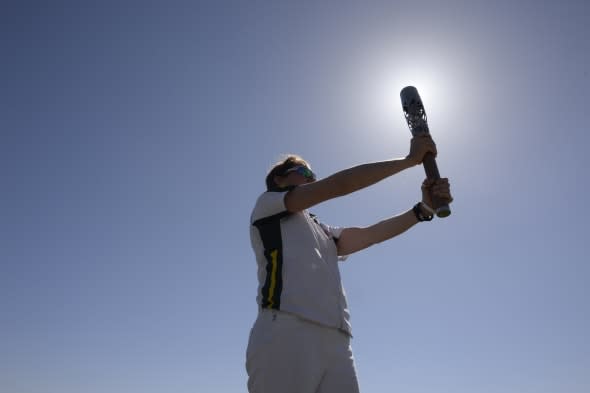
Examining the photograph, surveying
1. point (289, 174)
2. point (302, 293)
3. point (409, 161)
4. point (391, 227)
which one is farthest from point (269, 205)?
point (391, 227)

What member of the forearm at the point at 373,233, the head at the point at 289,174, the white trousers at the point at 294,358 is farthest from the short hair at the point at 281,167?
the white trousers at the point at 294,358

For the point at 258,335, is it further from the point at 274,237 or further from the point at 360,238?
the point at 360,238

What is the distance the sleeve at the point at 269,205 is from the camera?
160 inches

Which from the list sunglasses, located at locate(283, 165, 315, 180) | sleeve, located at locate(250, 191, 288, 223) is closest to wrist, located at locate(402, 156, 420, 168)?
sleeve, located at locate(250, 191, 288, 223)

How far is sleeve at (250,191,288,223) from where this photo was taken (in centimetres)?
405

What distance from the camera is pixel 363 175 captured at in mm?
3771

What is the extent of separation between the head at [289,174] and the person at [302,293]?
0.24 meters

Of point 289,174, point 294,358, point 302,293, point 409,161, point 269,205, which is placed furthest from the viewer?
point 289,174

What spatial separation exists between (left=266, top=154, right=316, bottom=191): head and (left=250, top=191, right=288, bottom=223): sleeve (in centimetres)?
27

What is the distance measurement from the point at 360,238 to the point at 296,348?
189 centimetres

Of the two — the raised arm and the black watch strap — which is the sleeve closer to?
the raised arm

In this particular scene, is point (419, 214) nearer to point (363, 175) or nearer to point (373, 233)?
point (373, 233)

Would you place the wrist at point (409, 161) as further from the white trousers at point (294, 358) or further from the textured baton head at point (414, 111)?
the white trousers at point (294, 358)

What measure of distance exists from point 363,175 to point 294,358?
1.54 metres
